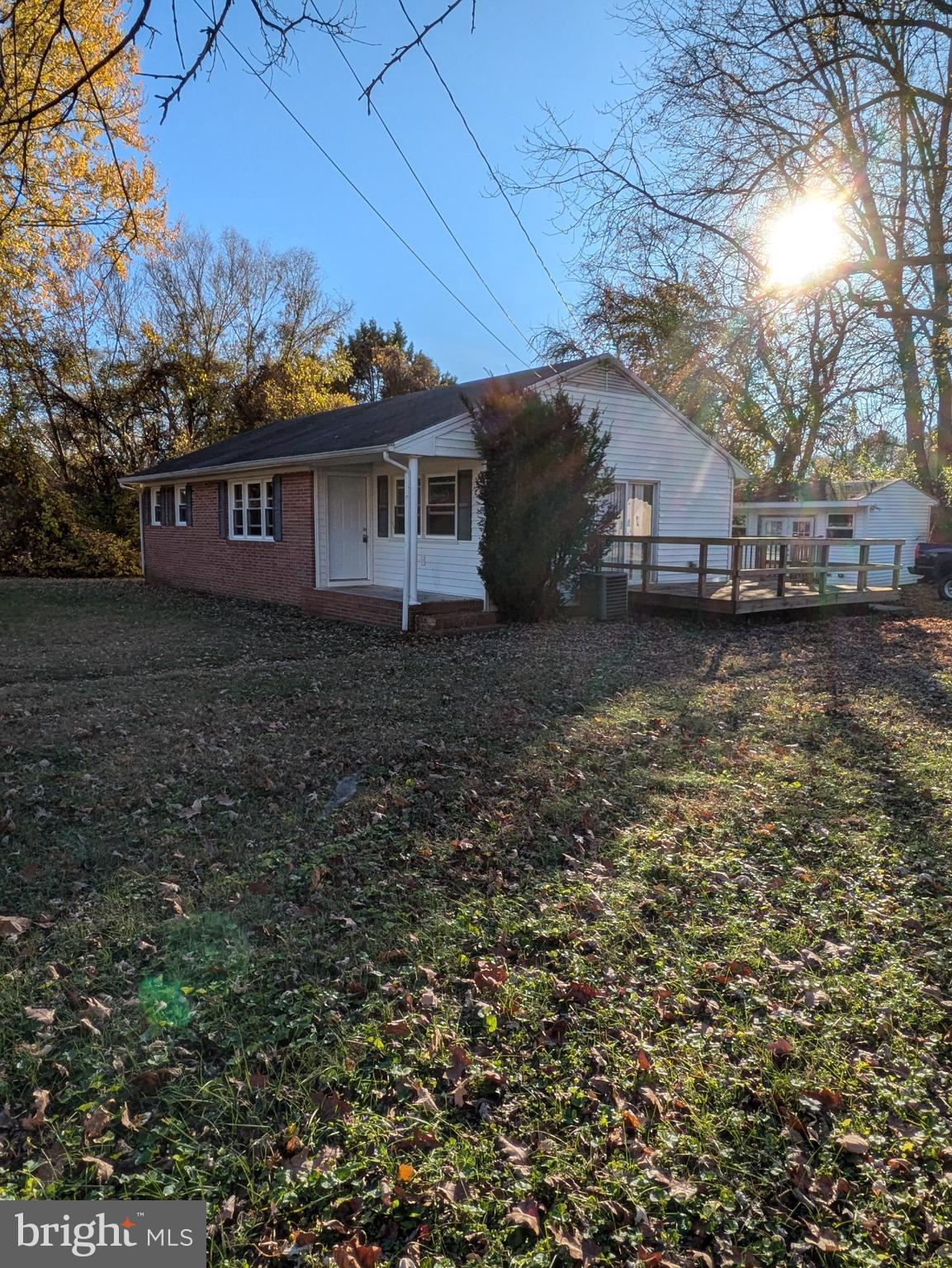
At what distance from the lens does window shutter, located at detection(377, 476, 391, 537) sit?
1494 centimetres

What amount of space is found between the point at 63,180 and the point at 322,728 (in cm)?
1622

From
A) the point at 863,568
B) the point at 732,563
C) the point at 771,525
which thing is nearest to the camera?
the point at 732,563

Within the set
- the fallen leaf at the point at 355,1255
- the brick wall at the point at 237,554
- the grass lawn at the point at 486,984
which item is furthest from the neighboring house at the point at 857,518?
the fallen leaf at the point at 355,1255

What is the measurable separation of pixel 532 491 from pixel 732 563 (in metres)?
3.51

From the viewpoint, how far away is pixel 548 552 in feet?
40.5

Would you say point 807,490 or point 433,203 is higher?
point 433,203

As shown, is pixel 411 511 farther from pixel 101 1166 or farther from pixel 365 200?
pixel 101 1166

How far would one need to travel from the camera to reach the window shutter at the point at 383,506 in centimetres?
1494

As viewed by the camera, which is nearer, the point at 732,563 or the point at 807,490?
the point at 732,563

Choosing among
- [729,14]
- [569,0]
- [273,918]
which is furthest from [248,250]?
[273,918]

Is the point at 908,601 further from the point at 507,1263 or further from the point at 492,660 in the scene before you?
the point at 507,1263

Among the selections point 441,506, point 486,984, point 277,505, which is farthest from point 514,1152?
point 277,505

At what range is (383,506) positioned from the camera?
15.1 metres

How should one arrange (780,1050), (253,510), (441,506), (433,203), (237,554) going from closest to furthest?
(780,1050)
(433,203)
(441,506)
(253,510)
(237,554)
